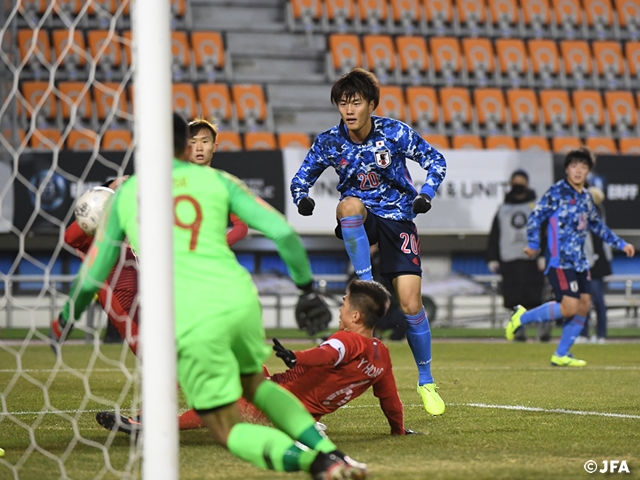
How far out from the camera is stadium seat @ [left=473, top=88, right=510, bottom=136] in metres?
17.7

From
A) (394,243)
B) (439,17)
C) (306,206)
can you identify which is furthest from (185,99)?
(306,206)

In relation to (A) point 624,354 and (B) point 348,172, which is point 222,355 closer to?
(B) point 348,172

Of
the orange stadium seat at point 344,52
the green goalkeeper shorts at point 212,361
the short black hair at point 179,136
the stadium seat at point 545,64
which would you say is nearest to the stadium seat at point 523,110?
the stadium seat at point 545,64

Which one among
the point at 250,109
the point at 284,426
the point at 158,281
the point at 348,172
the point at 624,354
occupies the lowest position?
the point at 624,354

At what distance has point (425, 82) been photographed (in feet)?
60.2

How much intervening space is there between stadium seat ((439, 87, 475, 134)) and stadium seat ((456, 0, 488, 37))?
195 cm

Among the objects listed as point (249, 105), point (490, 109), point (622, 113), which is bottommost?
point (622, 113)

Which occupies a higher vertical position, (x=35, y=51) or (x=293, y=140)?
(x=35, y=51)

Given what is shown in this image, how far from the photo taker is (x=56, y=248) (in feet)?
20.6

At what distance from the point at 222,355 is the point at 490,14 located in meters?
17.3

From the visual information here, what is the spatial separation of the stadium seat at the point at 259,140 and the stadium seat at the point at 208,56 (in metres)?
1.79

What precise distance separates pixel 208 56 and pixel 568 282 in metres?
10.0

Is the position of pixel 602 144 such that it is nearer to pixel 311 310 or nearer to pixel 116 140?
pixel 116 140

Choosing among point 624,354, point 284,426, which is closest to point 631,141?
point 624,354
